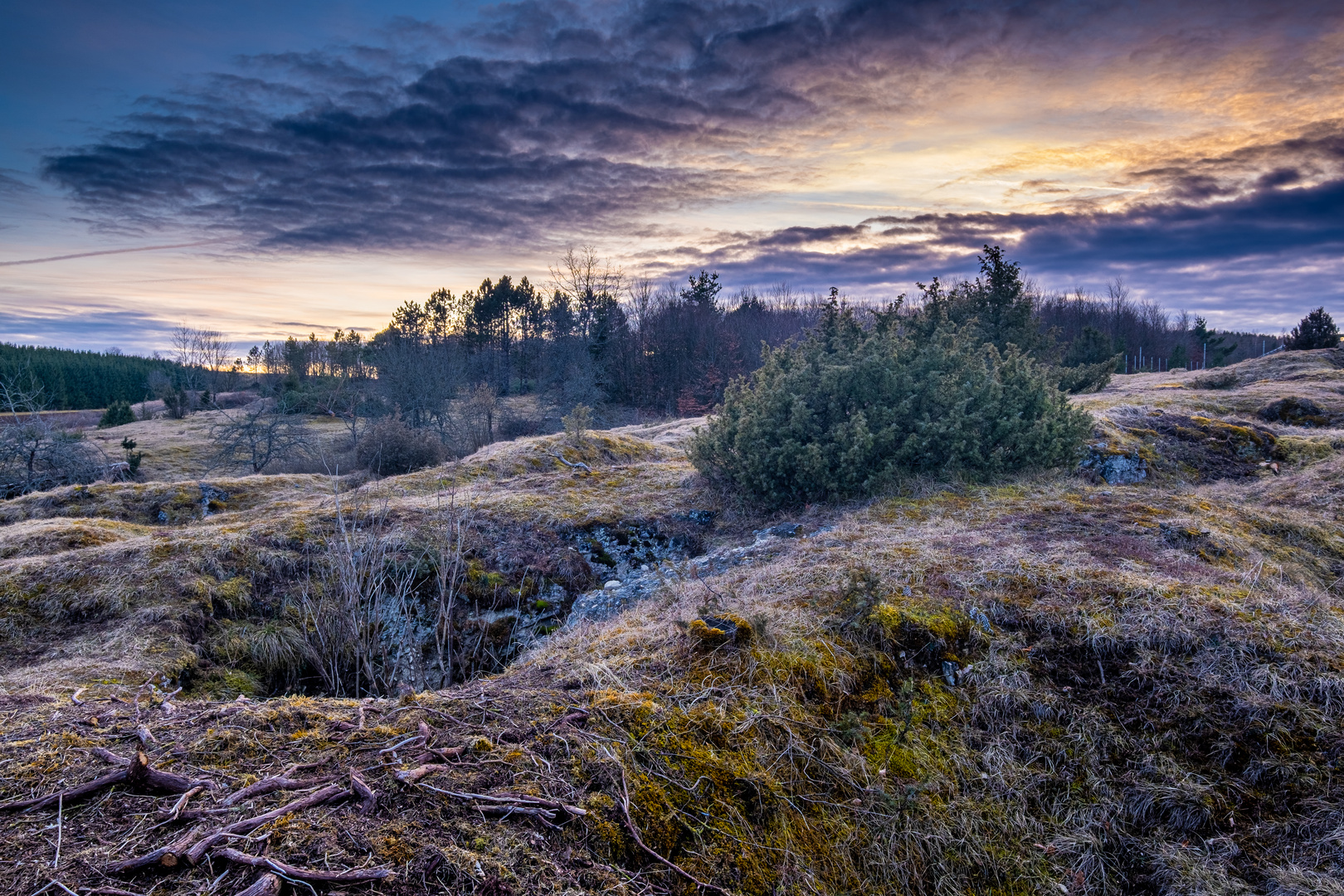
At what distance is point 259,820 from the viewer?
1.81 metres

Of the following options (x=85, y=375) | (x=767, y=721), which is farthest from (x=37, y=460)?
(x=85, y=375)

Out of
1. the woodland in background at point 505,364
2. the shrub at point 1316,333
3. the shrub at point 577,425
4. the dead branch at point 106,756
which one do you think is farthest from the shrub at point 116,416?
the shrub at point 1316,333

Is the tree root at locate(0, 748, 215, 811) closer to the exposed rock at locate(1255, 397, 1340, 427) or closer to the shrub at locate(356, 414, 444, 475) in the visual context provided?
the shrub at locate(356, 414, 444, 475)

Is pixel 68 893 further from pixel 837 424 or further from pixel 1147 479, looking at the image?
pixel 1147 479

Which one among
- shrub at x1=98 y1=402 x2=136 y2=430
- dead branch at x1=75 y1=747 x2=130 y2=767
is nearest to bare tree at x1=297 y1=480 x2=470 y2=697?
dead branch at x1=75 y1=747 x2=130 y2=767

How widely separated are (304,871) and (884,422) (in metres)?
7.65

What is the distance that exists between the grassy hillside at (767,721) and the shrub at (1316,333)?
86.9ft

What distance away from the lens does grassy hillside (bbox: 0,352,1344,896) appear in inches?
77.7

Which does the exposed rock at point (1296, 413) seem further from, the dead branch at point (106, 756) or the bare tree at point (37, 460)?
the bare tree at point (37, 460)

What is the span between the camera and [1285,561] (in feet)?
17.5

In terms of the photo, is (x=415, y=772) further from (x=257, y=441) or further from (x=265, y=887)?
(x=257, y=441)

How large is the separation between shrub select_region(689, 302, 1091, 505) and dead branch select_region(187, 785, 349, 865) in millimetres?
6490

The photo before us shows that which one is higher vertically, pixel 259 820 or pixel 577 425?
pixel 577 425

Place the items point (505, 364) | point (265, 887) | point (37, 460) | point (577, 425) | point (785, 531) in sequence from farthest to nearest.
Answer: point (505, 364) < point (37, 460) < point (577, 425) < point (785, 531) < point (265, 887)
